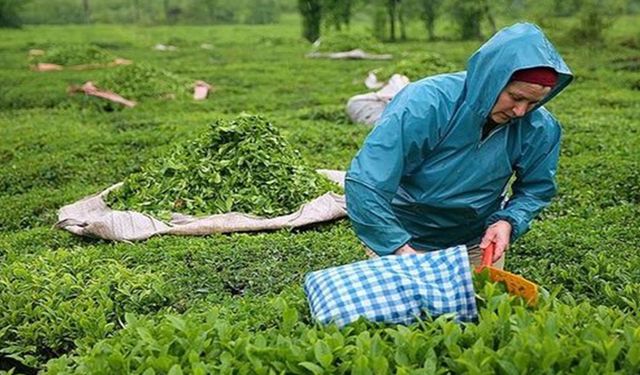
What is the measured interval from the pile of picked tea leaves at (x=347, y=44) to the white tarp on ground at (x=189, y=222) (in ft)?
45.6

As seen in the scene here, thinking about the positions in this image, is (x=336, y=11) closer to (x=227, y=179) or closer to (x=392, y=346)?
(x=227, y=179)

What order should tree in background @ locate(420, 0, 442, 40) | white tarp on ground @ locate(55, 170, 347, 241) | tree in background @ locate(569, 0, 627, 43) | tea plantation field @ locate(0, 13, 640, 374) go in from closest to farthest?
tea plantation field @ locate(0, 13, 640, 374) → white tarp on ground @ locate(55, 170, 347, 241) → tree in background @ locate(569, 0, 627, 43) → tree in background @ locate(420, 0, 442, 40)

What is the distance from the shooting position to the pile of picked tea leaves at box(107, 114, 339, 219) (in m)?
5.87

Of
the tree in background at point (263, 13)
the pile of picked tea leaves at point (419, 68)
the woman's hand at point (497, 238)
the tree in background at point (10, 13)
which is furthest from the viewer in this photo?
the tree in background at point (263, 13)

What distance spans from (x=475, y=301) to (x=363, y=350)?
55 cm

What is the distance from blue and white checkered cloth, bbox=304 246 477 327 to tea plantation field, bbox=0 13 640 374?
0.08m

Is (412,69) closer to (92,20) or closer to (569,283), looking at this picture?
(569,283)

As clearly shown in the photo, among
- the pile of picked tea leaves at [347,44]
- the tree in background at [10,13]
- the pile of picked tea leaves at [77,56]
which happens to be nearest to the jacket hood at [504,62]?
the pile of picked tea leaves at [77,56]

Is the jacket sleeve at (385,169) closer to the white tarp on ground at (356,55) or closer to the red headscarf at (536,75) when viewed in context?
the red headscarf at (536,75)

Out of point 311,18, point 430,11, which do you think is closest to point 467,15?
point 430,11

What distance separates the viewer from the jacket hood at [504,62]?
3.11 meters

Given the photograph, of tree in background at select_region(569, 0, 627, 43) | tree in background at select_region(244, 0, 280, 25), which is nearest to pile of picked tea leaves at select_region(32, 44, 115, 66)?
tree in background at select_region(569, 0, 627, 43)

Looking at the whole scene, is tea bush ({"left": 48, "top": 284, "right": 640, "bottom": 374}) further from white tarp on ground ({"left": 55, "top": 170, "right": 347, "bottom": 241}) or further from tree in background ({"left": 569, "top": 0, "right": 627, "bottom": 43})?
tree in background ({"left": 569, "top": 0, "right": 627, "bottom": 43})

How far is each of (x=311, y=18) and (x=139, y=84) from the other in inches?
550
